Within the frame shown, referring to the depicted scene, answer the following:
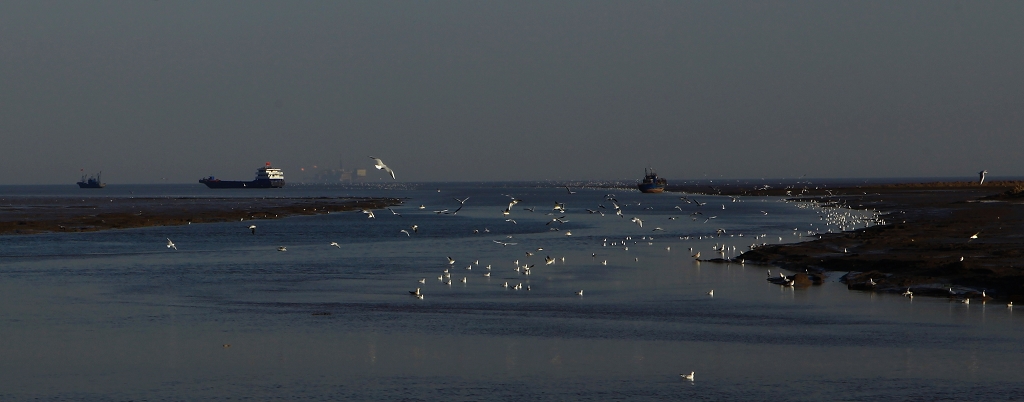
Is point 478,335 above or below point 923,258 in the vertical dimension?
below

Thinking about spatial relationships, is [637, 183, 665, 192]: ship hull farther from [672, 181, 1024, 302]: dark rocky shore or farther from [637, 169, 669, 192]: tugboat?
[672, 181, 1024, 302]: dark rocky shore

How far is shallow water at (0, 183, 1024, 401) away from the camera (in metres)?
17.2

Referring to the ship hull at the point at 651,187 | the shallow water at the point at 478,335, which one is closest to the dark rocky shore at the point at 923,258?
the shallow water at the point at 478,335

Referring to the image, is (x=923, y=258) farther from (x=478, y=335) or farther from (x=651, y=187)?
(x=651, y=187)

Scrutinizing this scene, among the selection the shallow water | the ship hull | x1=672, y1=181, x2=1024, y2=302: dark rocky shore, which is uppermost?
the ship hull

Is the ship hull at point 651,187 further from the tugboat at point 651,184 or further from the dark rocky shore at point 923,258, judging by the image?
the dark rocky shore at point 923,258

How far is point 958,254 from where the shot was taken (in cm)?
3538

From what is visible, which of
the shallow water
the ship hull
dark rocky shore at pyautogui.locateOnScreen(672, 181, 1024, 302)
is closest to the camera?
the shallow water

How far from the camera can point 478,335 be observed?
22.0 metres

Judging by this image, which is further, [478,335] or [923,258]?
[923,258]

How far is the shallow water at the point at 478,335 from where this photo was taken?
56.3 feet

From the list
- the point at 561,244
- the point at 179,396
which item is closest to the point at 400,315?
the point at 179,396

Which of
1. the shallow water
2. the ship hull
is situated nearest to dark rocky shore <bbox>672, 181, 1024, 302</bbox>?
the shallow water

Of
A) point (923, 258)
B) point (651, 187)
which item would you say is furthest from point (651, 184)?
point (923, 258)
